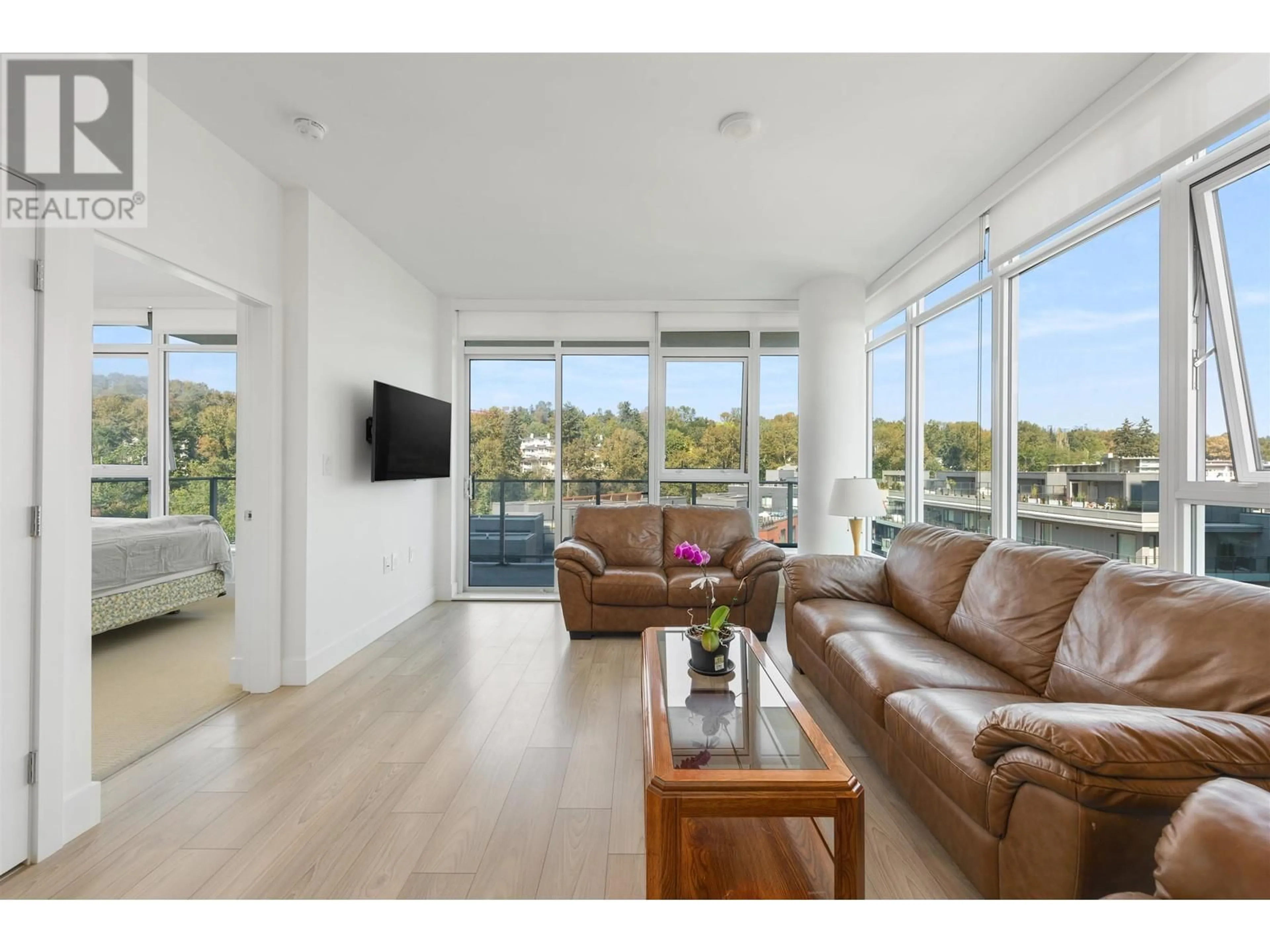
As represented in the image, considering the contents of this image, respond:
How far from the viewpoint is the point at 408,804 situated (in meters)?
2.01

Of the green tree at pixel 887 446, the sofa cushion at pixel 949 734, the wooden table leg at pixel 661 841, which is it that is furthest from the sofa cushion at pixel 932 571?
the wooden table leg at pixel 661 841

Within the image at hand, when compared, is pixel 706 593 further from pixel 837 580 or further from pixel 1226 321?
pixel 1226 321

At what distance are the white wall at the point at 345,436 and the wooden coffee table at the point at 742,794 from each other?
6.92 ft

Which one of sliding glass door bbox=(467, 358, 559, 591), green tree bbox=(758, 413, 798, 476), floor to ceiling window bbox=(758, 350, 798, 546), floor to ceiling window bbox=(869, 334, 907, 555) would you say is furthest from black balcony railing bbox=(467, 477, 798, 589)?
floor to ceiling window bbox=(869, 334, 907, 555)

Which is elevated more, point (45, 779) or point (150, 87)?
point (150, 87)

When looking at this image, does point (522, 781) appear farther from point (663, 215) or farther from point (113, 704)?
point (663, 215)

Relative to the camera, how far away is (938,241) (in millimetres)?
3678

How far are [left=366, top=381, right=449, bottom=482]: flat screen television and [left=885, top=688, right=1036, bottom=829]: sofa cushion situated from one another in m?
3.24

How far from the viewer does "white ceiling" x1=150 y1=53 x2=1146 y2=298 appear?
2188 mm

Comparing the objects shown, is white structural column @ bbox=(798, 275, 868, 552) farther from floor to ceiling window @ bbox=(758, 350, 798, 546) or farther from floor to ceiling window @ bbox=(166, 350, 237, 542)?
floor to ceiling window @ bbox=(166, 350, 237, 542)

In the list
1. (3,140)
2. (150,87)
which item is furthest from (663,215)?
(3,140)

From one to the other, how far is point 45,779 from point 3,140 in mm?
1948

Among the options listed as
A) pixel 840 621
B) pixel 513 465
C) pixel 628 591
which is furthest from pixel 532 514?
pixel 840 621
